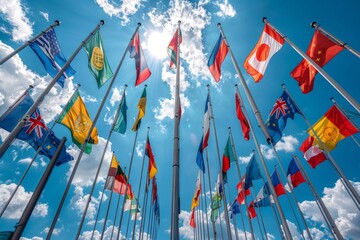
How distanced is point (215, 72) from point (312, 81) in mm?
4927

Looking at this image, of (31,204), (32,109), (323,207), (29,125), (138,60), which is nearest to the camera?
(31,204)

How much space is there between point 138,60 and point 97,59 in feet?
7.52

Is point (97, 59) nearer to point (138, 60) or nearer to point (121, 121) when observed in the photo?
point (138, 60)

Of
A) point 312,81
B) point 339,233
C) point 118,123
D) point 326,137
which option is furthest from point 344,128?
point 118,123

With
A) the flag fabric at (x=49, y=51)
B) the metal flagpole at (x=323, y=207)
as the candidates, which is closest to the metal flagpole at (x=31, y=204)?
the flag fabric at (x=49, y=51)

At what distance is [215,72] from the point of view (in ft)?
36.7

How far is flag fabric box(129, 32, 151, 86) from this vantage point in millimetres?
11594

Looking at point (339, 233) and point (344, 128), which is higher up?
point (344, 128)

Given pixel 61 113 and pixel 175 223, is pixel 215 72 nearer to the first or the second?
pixel 175 223

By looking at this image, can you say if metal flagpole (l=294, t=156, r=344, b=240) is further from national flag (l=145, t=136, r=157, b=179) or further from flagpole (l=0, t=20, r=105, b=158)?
flagpole (l=0, t=20, r=105, b=158)

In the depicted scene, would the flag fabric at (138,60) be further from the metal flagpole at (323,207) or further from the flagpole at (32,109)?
the metal flagpole at (323,207)

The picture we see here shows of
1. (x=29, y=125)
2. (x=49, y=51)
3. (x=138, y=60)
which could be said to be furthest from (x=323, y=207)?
(x=29, y=125)

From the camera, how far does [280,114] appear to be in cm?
1446

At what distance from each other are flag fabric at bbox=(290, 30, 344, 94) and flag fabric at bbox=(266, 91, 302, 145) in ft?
11.6
